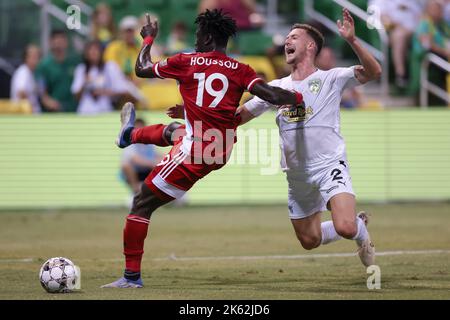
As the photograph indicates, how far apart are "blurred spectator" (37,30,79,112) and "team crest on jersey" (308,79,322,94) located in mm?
10892

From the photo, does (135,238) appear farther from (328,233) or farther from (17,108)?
(17,108)

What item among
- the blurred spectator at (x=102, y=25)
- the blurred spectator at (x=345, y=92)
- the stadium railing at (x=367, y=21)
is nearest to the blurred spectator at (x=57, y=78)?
the blurred spectator at (x=102, y=25)

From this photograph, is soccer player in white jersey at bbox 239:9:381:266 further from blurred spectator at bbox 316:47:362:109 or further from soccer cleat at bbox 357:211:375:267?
blurred spectator at bbox 316:47:362:109

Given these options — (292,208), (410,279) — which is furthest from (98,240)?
(410,279)

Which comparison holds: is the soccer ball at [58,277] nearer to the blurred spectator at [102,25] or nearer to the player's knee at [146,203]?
the player's knee at [146,203]

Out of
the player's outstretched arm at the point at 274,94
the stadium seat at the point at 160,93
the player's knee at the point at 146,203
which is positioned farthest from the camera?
the stadium seat at the point at 160,93

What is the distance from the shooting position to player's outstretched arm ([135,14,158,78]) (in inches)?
370

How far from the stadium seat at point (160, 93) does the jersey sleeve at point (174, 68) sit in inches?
437

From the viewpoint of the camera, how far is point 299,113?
31.6 feet

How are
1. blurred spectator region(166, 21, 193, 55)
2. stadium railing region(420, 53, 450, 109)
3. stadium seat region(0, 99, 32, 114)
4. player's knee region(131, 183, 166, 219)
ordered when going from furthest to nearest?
stadium railing region(420, 53, 450, 109) → blurred spectator region(166, 21, 193, 55) → stadium seat region(0, 99, 32, 114) → player's knee region(131, 183, 166, 219)

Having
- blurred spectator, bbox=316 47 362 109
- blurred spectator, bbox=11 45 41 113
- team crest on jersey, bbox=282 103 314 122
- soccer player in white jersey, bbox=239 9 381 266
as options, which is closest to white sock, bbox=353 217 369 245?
soccer player in white jersey, bbox=239 9 381 266

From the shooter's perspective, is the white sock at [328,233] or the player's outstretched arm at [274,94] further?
the white sock at [328,233]

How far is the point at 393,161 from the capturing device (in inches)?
781

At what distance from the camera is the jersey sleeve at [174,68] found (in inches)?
361
